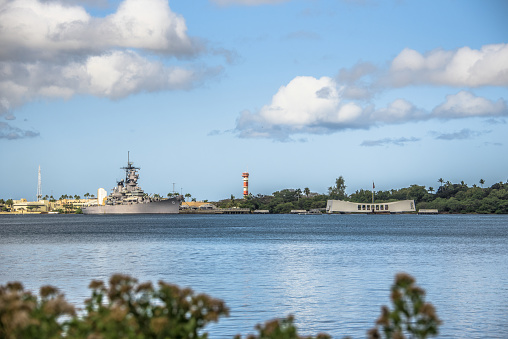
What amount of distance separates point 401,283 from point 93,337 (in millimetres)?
3850

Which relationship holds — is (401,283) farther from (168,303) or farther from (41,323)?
(41,323)

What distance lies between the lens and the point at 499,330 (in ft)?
77.9

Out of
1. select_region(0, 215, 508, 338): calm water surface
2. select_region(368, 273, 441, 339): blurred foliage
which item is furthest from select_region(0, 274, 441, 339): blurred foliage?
select_region(0, 215, 508, 338): calm water surface

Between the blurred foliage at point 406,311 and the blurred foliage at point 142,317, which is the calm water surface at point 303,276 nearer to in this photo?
the blurred foliage at point 142,317

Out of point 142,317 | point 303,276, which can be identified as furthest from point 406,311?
point 303,276

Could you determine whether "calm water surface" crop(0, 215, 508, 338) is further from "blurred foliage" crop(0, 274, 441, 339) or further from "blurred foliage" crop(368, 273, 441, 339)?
"blurred foliage" crop(368, 273, 441, 339)

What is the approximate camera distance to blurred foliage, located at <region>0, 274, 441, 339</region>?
8430 millimetres

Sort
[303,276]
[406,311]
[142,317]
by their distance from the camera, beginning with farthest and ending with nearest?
1. [303,276]
2. [142,317]
3. [406,311]

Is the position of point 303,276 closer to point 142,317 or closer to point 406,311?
point 142,317

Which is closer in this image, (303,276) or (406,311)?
(406,311)

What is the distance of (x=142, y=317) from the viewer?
1051 centimetres

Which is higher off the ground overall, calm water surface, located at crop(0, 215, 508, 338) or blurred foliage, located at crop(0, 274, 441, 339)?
blurred foliage, located at crop(0, 274, 441, 339)

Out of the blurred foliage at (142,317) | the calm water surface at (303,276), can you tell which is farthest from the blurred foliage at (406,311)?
the calm water surface at (303,276)

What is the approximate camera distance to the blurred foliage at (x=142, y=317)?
8.43 m
